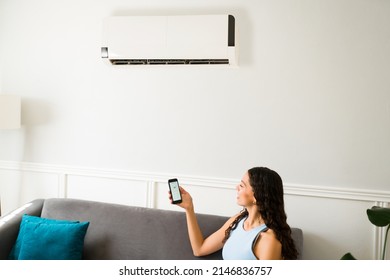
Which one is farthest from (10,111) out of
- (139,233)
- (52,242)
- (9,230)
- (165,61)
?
(139,233)

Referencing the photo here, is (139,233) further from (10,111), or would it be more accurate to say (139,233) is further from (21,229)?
(10,111)

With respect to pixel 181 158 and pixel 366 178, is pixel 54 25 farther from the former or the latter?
pixel 366 178

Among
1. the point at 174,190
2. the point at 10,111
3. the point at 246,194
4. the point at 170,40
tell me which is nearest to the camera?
the point at 246,194

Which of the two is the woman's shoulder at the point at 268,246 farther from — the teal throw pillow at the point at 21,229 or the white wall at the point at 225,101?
the teal throw pillow at the point at 21,229

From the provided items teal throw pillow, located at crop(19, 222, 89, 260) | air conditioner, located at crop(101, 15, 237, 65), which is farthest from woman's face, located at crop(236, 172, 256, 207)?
teal throw pillow, located at crop(19, 222, 89, 260)

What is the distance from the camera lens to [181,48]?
1.93 meters

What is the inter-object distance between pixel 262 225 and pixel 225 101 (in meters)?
0.86

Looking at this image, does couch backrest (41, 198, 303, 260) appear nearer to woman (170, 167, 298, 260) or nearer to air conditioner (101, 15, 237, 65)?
woman (170, 167, 298, 260)

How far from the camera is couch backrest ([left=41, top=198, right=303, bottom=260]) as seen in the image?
1767mm

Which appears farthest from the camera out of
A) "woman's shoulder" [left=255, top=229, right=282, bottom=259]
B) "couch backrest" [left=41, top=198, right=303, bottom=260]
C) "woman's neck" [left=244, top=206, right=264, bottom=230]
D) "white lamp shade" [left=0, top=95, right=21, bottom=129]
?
"white lamp shade" [left=0, top=95, right=21, bottom=129]

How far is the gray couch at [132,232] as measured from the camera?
5.81ft

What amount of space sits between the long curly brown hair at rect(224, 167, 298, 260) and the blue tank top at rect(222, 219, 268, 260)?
2.1 inches

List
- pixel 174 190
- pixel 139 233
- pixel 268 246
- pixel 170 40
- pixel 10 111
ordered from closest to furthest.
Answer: pixel 268 246 < pixel 174 190 < pixel 139 233 < pixel 170 40 < pixel 10 111

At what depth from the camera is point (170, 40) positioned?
195cm
